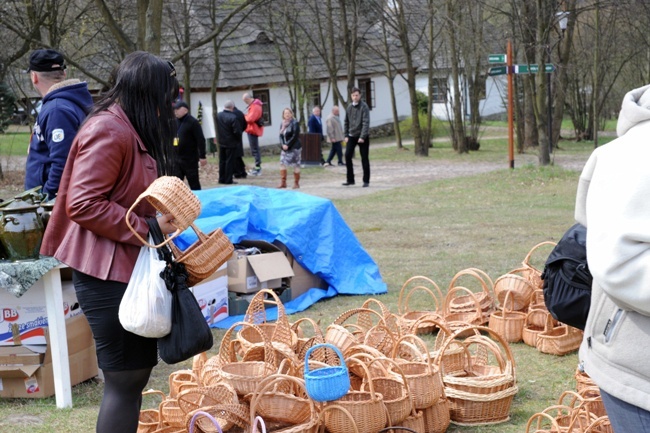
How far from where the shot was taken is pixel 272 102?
104ft

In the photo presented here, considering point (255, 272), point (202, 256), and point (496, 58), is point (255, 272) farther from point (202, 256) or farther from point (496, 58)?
point (496, 58)

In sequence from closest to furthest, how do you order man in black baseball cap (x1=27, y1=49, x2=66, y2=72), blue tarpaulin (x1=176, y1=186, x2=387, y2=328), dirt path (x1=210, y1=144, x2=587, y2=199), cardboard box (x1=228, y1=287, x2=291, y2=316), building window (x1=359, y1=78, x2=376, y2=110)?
man in black baseball cap (x1=27, y1=49, x2=66, y2=72) → cardboard box (x1=228, y1=287, x2=291, y2=316) → blue tarpaulin (x1=176, y1=186, x2=387, y2=328) → dirt path (x1=210, y1=144, x2=587, y2=199) → building window (x1=359, y1=78, x2=376, y2=110)

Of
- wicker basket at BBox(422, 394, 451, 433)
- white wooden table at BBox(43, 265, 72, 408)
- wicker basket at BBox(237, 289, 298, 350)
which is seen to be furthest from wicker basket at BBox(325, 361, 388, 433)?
white wooden table at BBox(43, 265, 72, 408)

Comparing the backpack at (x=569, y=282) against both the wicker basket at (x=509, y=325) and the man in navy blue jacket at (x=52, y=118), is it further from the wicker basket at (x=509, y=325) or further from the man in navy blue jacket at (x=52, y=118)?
the man in navy blue jacket at (x=52, y=118)

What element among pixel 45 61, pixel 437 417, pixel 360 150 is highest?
pixel 45 61

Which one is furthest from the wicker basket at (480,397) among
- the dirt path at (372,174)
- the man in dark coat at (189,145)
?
the dirt path at (372,174)

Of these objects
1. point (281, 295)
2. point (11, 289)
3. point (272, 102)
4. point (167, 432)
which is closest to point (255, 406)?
point (167, 432)

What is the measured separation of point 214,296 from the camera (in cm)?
618

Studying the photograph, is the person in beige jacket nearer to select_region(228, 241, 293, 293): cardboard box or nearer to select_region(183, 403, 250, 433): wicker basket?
select_region(228, 241, 293, 293): cardboard box

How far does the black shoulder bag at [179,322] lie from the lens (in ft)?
9.21

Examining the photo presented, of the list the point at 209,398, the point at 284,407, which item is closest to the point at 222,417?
the point at 209,398

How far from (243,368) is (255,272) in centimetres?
250

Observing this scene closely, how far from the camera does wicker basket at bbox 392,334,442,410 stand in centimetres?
384

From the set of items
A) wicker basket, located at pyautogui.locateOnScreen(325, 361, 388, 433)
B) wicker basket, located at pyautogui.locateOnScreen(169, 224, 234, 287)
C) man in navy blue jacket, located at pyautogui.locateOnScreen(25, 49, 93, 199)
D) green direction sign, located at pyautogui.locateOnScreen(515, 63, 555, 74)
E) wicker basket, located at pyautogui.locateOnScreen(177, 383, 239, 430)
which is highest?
green direction sign, located at pyautogui.locateOnScreen(515, 63, 555, 74)
